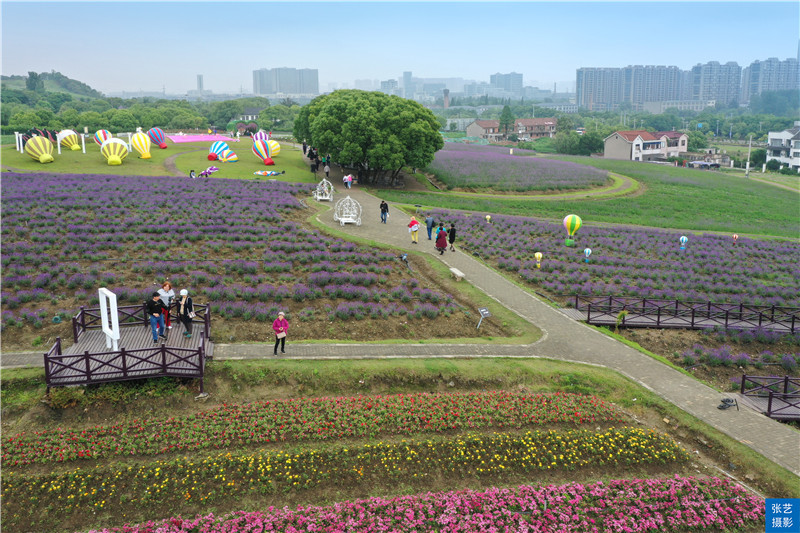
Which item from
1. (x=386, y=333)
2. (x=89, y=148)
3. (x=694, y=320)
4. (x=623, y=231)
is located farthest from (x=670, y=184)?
(x=89, y=148)

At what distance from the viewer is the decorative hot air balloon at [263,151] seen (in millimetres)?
61875

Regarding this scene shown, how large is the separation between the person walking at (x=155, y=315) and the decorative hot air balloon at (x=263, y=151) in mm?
45269

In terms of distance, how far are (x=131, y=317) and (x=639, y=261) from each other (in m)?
28.0

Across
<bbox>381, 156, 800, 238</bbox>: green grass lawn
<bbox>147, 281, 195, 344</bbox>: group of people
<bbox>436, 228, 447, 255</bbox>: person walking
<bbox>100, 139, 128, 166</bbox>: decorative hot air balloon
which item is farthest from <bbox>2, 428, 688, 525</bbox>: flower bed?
<bbox>100, 139, 128, 166</bbox>: decorative hot air balloon

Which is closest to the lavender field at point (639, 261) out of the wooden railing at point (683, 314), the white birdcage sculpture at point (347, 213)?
the wooden railing at point (683, 314)

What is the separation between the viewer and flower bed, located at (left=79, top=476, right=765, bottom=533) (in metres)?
Result: 12.6

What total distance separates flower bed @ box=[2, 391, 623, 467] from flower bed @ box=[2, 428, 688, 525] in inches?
25.0

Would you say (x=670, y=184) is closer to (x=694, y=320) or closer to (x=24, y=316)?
(x=694, y=320)

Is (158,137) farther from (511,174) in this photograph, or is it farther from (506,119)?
(506,119)

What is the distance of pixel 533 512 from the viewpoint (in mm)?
13266

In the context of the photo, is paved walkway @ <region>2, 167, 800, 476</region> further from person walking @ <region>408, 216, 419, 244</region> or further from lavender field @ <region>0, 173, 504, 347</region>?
person walking @ <region>408, 216, 419, 244</region>

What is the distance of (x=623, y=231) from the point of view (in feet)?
137

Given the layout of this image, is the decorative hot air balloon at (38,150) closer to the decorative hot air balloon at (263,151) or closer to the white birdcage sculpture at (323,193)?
the decorative hot air balloon at (263,151)

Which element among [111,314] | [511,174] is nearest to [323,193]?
[111,314]
